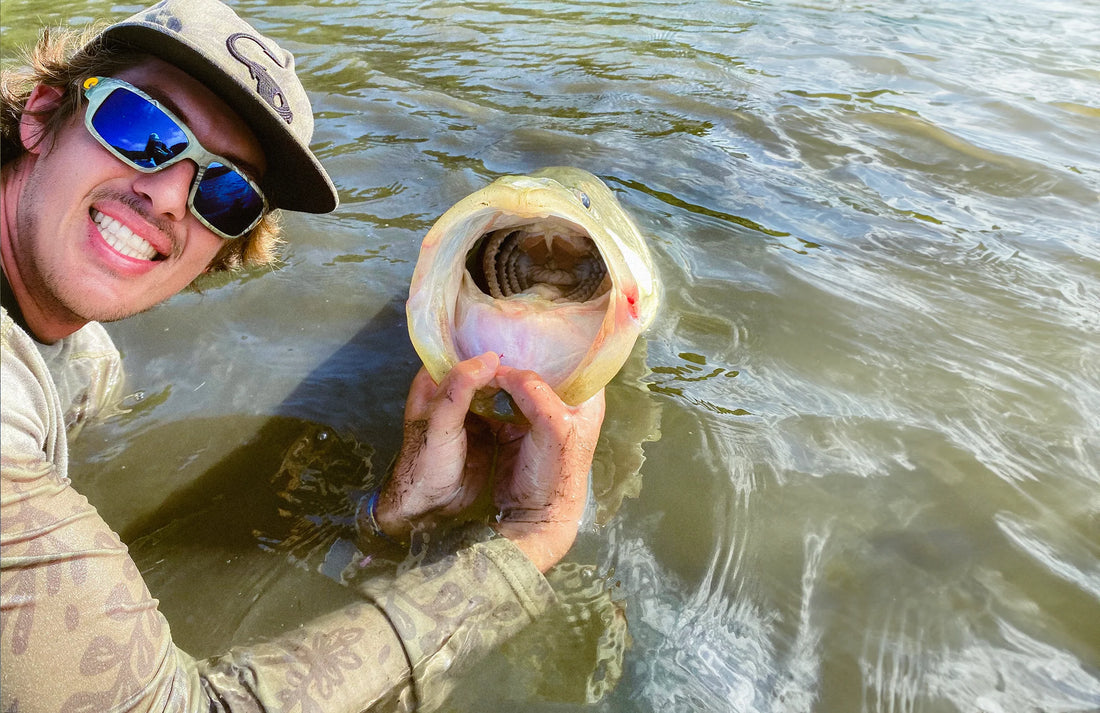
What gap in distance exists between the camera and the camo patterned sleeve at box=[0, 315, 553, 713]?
1205 millimetres

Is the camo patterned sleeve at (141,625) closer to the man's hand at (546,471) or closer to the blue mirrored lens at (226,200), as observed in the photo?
the man's hand at (546,471)

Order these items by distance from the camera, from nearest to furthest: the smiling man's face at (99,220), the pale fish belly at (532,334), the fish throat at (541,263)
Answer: the smiling man's face at (99,220), the pale fish belly at (532,334), the fish throat at (541,263)

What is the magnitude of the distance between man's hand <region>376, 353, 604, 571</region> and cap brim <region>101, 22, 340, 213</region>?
2.18 feet

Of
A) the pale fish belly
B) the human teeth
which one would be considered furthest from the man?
the pale fish belly

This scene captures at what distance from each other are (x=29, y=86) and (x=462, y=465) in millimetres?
1702

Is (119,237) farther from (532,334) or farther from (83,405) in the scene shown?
(532,334)

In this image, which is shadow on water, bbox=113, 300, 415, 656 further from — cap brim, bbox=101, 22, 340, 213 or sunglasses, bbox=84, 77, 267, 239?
sunglasses, bbox=84, 77, 267, 239

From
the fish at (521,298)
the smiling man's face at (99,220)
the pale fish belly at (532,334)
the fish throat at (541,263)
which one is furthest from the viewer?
the fish throat at (541,263)

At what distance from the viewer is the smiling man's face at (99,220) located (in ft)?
5.87

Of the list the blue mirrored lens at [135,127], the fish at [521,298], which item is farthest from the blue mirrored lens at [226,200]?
the fish at [521,298]

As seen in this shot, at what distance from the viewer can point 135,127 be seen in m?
1.81

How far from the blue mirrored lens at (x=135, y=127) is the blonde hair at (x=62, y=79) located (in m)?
0.12

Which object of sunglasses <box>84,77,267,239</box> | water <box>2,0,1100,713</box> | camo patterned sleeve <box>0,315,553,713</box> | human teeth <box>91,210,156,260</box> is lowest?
water <box>2,0,1100,713</box>

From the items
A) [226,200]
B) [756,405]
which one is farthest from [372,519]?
[756,405]
